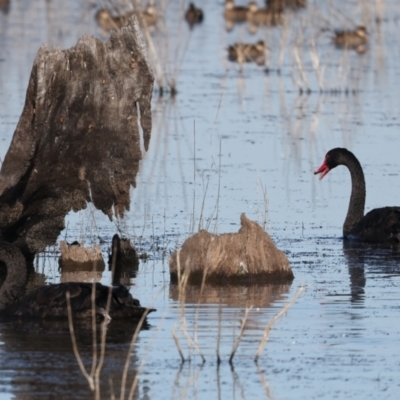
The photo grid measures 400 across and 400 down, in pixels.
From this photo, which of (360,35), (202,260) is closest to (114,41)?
(202,260)

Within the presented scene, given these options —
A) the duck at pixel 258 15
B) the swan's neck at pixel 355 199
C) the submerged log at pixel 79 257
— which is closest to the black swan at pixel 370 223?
the swan's neck at pixel 355 199

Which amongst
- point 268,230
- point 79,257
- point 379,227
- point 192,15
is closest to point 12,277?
point 79,257

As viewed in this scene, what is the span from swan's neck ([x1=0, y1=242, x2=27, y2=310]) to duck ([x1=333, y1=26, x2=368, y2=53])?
75.1 ft

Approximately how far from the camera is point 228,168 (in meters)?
16.7

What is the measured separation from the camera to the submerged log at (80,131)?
11.3 meters

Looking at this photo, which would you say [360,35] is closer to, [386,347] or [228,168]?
[228,168]

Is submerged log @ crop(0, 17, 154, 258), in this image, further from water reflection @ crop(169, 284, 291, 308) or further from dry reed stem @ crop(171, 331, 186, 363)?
dry reed stem @ crop(171, 331, 186, 363)

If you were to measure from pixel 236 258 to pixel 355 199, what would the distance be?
11.3 ft

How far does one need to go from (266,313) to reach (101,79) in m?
3.03

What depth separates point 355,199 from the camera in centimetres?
1398

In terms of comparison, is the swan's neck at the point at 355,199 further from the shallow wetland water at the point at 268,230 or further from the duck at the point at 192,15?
the duck at the point at 192,15

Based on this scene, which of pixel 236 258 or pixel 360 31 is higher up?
pixel 360 31

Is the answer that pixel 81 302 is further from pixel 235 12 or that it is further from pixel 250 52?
pixel 235 12

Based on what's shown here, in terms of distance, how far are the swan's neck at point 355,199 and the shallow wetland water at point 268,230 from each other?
0.19 m
